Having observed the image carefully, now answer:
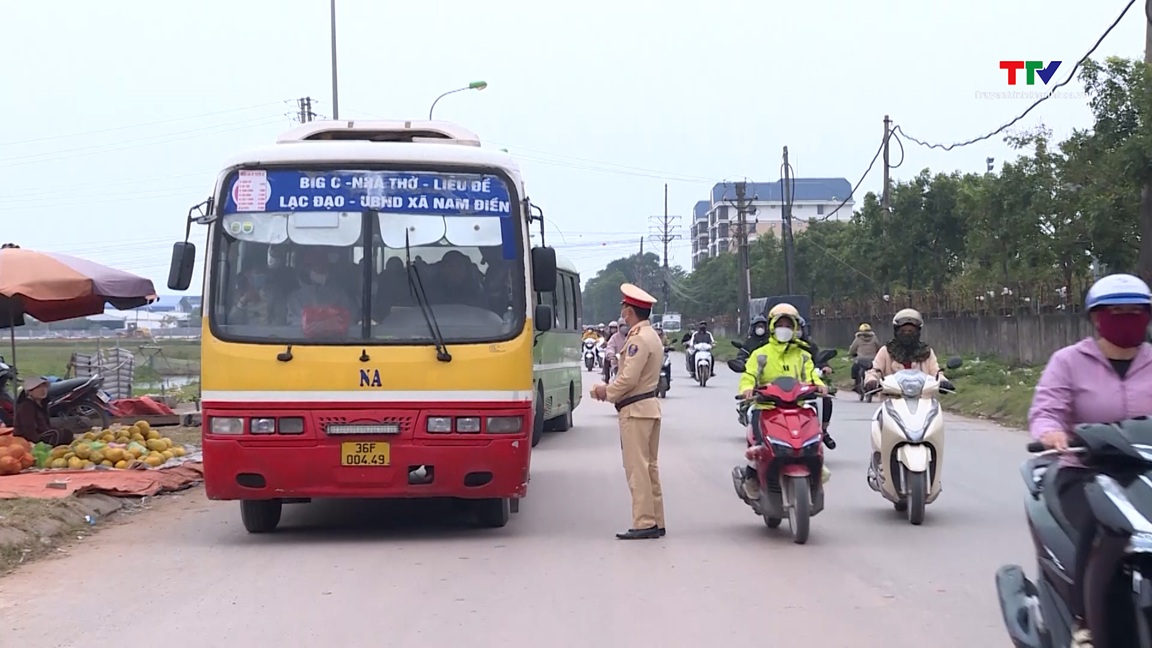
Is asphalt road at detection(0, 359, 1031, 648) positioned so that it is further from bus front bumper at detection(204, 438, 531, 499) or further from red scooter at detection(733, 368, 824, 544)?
bus front bumper at detection(204, 438, 531, 499)

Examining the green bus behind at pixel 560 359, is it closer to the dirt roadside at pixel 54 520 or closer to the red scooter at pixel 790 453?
the dirt roadside at pixel 54 520

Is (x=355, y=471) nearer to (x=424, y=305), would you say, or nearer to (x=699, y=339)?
(x=424, y=305)

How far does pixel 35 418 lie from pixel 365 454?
765 centimetres

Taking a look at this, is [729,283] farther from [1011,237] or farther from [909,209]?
[1011,237]

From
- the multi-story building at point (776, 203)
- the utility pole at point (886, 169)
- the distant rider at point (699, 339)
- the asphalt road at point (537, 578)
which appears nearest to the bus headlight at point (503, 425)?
the asphalt road at point (537, 578)

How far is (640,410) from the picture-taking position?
9.58 metres

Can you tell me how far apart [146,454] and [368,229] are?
19.3 feet

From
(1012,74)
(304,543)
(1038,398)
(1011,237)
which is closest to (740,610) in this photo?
(1038,398)

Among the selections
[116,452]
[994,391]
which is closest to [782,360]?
[116,452]

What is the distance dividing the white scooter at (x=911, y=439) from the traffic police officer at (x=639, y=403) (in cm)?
194

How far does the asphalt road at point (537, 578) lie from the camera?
22.0 ft

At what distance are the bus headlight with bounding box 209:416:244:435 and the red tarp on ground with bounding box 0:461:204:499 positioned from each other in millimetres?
2493

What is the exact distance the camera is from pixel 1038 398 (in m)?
5.19

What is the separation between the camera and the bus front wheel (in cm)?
1002
